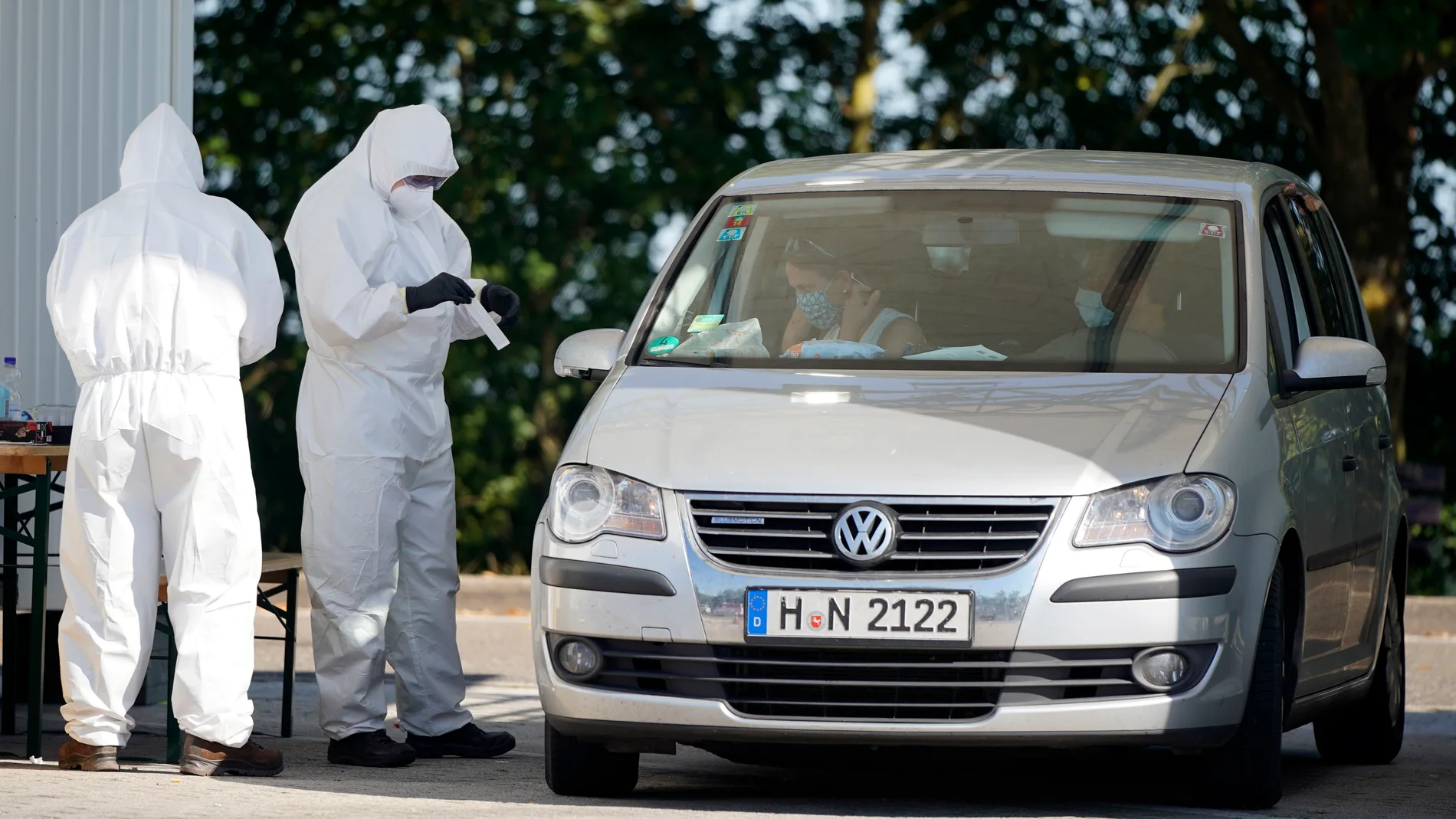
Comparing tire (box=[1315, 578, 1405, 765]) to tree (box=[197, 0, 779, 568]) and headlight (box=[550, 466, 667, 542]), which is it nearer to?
headlight (box=[550, 466, 667, 542])

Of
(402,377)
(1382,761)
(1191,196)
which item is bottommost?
(1382,761)

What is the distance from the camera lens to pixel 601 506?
5.59 metres

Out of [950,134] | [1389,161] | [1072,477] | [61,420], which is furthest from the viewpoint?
[950,134]

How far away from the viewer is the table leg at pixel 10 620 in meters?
7.41

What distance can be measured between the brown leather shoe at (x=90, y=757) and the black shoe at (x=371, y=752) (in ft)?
2.34

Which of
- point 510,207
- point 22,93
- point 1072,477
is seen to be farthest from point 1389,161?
point 1072,477

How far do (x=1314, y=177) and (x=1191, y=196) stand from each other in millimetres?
11716

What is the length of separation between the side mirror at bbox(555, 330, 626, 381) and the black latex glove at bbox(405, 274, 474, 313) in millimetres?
407

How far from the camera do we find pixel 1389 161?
14.8m

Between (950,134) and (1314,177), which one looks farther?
(950,134)

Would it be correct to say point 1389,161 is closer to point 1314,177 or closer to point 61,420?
point 1314,177

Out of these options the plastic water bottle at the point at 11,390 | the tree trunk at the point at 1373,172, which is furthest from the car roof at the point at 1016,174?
the tree trunk at the point at 1373,172

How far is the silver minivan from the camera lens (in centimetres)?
531

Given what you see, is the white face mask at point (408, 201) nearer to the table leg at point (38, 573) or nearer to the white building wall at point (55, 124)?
the table leg at point (38, 573)
